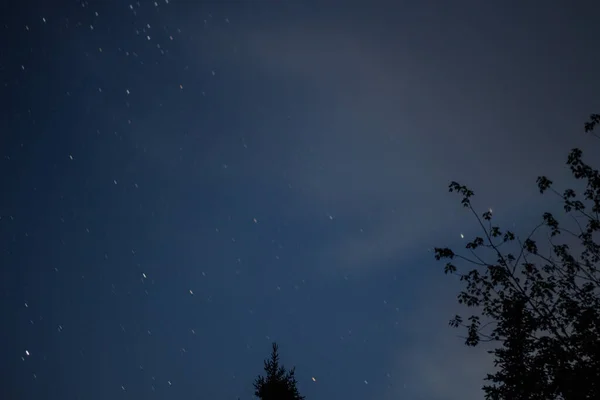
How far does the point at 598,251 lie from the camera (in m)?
9.12

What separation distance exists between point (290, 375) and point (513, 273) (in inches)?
381

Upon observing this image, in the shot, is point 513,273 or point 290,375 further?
point 290,375

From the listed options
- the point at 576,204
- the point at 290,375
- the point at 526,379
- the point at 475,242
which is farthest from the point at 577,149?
the point at 290,375

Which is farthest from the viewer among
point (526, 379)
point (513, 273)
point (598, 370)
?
point (526, 379)

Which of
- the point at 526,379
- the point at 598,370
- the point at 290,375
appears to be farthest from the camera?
the point at 290,375

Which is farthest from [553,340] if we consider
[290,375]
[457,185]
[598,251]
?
[290,375]

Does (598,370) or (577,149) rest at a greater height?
(577,149)

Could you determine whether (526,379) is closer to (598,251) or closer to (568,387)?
(568,387)

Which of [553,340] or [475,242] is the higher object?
[475,242]

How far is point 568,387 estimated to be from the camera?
8.82m

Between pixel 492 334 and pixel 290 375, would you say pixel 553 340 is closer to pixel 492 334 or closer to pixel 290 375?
pixel 492 334

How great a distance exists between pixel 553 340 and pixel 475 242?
2808 millimetres

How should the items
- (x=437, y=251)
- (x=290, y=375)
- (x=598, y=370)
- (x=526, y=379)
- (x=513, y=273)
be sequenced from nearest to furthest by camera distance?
(x=598, y=370)
(x=513, y=273)
(x=437, y=251)
(x=526, y=379)
(x=290, y=375)

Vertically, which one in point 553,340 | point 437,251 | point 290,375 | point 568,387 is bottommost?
point 568,387
